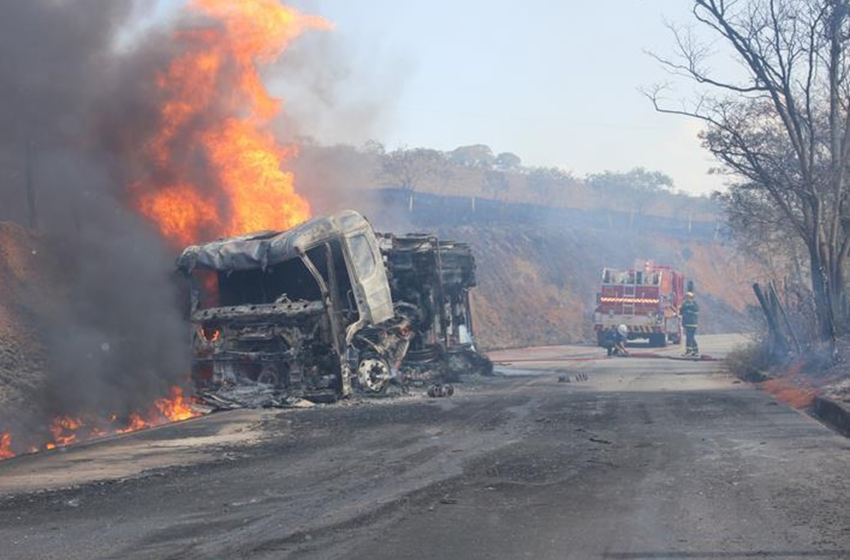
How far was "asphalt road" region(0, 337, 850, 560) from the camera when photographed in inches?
229

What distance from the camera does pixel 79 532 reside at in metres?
6.35

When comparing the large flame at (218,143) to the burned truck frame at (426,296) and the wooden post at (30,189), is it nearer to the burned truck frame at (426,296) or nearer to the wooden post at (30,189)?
the wooden post at (30,189)

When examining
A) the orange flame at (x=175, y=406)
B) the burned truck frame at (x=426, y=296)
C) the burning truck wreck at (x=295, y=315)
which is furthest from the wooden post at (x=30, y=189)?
the burned truck frame at (x=426, y=296)

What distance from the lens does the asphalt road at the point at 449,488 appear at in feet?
19.1

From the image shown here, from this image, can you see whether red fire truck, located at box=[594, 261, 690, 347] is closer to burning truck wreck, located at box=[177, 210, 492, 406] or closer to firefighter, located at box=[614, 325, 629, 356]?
firefighter, located at box=[614, 325, 629, 356]

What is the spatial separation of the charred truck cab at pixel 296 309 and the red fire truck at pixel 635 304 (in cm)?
2002

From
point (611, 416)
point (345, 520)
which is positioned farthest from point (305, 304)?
point (345, 520)

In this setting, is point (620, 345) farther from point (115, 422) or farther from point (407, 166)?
point (407, 166)

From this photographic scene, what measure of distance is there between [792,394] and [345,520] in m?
9.83

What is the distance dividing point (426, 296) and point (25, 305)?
8.55 m

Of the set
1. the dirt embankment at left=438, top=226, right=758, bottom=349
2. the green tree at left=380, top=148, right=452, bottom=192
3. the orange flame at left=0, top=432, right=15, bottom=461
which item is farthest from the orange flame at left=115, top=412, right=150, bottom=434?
the green tree at left=380, top=148, right=452, bottom=192

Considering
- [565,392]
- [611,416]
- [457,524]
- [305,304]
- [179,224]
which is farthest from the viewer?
[179,224]

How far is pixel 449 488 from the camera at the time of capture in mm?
7512

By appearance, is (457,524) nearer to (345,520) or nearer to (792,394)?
(345,520)
